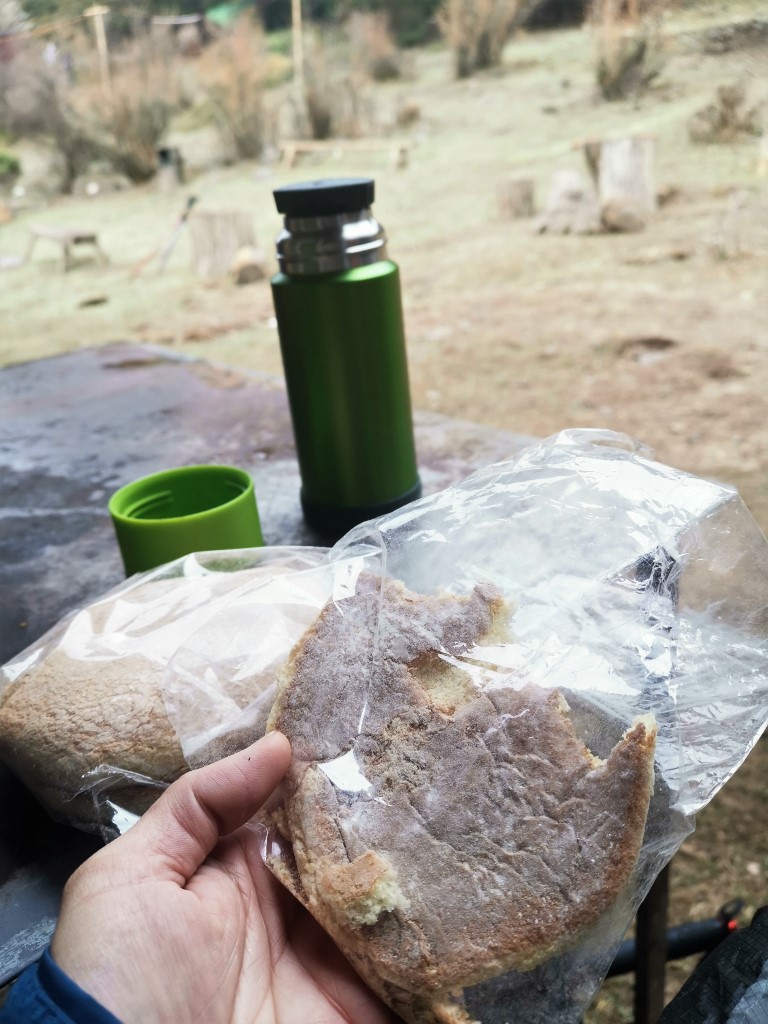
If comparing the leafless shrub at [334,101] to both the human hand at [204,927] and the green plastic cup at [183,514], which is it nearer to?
the green plastic cup at [183,514]

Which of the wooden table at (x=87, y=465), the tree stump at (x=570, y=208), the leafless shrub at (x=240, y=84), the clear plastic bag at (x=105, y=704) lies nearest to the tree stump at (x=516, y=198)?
the tree stump at (x=570, y=208)

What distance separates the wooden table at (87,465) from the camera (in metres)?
0.61

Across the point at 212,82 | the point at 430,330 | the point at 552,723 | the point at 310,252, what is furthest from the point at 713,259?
the point at 552,723

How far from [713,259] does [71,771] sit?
159 inches

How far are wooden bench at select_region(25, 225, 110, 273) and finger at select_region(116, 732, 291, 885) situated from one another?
5221 mm

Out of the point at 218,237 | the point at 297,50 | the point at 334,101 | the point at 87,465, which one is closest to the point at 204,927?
the point at 87,465

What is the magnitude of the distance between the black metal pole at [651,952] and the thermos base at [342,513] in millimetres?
502

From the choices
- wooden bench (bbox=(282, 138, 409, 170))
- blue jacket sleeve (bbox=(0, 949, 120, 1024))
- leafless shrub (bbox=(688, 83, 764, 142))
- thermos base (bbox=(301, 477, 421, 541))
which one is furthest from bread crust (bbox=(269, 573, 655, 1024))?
wooden bench (bbox=(282, 138, 409, 170))

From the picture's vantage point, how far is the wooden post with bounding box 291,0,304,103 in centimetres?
418

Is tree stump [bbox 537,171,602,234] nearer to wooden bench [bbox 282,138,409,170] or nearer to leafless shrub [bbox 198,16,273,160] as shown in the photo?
wooden bench [bbox 282,138,409,170]

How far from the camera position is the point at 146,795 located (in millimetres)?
608

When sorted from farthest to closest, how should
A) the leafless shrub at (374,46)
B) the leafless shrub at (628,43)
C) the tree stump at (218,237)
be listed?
1. the tree stump at (218,237)
2. the leafless shrub at (374,46)
3. the leafless shrub at (628,43)

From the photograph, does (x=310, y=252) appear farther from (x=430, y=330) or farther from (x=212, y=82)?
(x=212, y=82)

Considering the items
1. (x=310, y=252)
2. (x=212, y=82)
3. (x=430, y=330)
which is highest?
(x=212, y=82)
